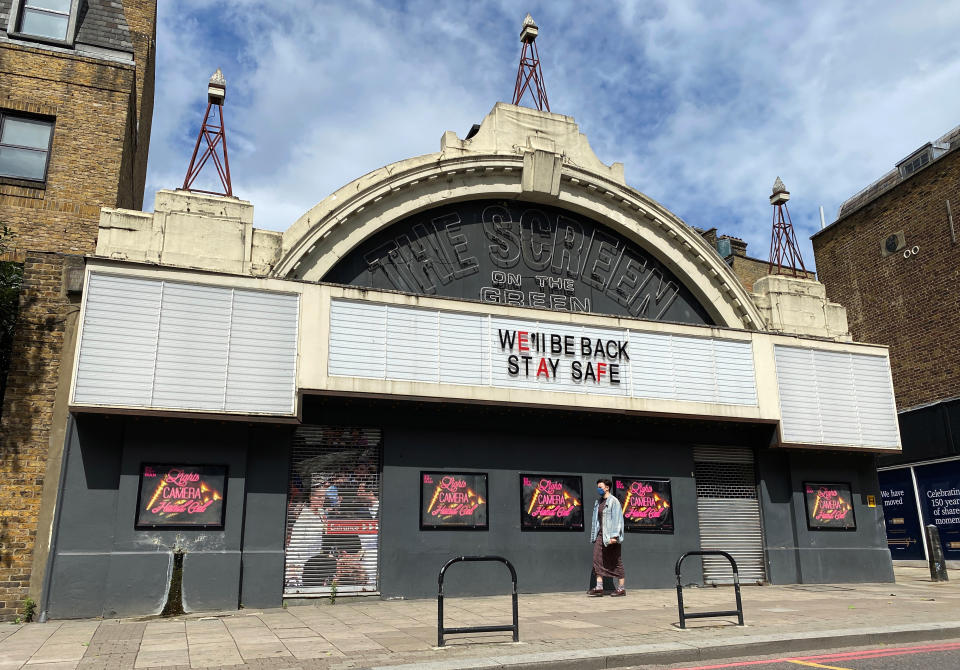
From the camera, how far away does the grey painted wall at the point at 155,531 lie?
11.0m

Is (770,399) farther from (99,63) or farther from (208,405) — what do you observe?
(99,63)

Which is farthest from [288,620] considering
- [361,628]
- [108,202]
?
[108,202]

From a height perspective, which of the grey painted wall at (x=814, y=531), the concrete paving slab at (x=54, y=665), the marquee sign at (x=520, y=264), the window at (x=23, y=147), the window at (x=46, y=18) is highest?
the window at (x=46, y=18)

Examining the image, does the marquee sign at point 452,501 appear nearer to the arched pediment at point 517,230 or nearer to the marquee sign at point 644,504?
the marquee sign at point 644,504

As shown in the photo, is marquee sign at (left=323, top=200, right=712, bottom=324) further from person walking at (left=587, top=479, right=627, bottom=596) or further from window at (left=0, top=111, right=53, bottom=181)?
window at (left=0, top=111, right=53, bottom=181)

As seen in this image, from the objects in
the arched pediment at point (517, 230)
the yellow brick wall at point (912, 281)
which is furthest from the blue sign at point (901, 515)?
the arched pediment at point (517, 230)

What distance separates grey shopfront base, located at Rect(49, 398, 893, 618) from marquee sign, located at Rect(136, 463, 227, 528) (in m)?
0.14

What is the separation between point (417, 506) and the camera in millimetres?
13227

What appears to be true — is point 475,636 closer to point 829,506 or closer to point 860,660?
point 860,660

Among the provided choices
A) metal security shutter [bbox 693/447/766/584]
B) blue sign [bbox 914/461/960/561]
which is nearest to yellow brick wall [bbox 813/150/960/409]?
blue sign [bbox 914/461/960/561]

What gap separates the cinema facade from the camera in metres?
11.7

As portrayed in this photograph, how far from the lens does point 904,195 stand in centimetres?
2431

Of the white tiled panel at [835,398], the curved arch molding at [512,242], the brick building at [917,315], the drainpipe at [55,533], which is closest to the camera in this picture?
the drainpipe at [55,533]

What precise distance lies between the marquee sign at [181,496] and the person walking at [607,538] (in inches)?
256
